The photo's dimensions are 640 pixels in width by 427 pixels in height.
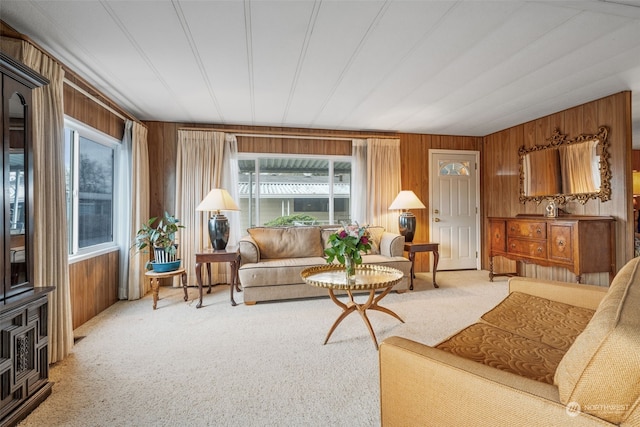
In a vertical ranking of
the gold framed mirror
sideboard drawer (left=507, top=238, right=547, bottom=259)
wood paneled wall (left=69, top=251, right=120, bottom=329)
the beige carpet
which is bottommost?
the beige carpet

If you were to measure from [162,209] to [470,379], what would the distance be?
14.2ft

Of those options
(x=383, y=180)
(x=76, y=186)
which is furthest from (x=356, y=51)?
(x=76, y=186)

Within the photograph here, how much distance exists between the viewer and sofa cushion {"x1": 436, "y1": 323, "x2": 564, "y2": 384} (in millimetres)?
1179

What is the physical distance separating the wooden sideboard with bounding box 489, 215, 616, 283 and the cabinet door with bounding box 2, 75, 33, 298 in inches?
188

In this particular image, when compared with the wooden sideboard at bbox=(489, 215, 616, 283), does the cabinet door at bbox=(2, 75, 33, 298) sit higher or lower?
higher

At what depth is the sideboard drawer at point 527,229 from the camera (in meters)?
3.71

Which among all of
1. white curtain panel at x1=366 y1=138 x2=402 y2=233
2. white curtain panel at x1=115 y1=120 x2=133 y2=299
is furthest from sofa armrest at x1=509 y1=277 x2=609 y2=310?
white curtain panel at x1=115 y1=120 x2=133 y2=299

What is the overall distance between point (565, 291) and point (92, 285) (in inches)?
161

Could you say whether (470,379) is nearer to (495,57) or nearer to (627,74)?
(495,57)

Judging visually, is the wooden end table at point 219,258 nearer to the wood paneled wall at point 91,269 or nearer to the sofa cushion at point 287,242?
the sofa cushion at point 287,242

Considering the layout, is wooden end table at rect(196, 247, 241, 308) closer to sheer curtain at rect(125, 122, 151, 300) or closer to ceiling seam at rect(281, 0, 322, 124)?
sheer curtain at rect(125, 122, 151, 300)

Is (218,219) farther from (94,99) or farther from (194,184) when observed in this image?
(94,99)

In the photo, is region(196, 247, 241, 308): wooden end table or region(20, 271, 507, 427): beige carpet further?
region(196, 247, 241, 308): wooden end table

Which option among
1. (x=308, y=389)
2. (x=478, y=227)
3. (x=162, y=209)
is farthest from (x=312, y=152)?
(x=308, y=389)
